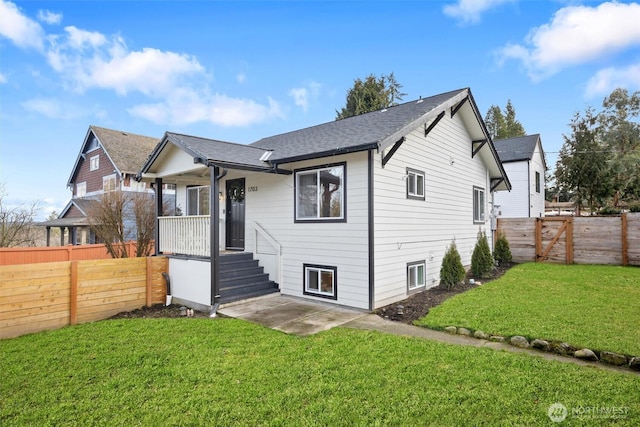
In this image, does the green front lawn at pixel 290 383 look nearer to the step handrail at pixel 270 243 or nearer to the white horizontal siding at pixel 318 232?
the white horizontal siding at pixel 318 232

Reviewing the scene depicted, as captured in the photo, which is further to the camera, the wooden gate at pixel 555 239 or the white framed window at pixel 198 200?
the wooden gate at pixel 555 239

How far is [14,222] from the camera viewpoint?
48.6ft

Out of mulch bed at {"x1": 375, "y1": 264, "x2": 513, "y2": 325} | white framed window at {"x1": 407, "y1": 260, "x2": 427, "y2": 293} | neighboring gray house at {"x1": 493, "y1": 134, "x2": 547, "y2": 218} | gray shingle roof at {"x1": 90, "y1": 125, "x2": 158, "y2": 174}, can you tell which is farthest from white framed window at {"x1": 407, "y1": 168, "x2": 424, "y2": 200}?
gray shingle roof at {"x1": 90, "y1": 125, "x2": 158, "y2": 174}

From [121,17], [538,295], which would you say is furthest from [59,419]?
[121,17]

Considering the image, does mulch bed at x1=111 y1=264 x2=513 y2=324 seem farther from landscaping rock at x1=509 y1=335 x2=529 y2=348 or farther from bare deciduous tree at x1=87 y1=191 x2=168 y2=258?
bare deciduous tree at x1=87 y1=191 x2=168 y2=258

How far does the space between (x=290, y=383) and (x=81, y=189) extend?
29550 millimetres

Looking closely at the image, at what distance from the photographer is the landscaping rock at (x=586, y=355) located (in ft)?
14.1

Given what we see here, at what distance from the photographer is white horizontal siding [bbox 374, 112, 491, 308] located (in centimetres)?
740

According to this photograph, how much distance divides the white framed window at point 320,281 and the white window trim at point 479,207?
7.21 m

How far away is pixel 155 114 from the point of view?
17172mm

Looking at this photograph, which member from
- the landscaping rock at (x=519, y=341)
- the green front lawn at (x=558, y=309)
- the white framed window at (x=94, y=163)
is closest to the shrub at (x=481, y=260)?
the green front lawn at (x=558, y=309)

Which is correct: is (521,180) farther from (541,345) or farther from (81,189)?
(81,189)

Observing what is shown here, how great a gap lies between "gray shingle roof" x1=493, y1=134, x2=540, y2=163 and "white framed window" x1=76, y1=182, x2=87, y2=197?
29813 mm

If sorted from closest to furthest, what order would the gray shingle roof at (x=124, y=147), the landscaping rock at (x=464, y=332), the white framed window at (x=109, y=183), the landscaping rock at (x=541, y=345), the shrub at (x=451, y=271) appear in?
1. the landscaping rock at (x=541, y=345)
2. the landscaping rock at (x=464, y=332)
3. the shrub at (x=451, y=271)
4. the gray shingle roof at (x=124, y=147)
5. the white framed window at (x=109, y=183)
